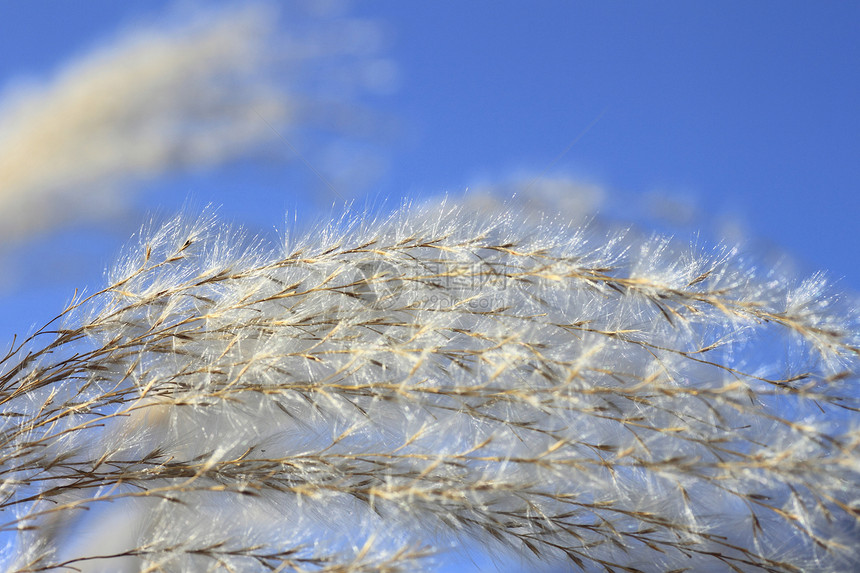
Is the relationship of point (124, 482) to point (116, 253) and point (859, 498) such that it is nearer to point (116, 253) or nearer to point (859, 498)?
point (116, 253)

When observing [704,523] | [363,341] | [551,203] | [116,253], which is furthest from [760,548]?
[116,253]

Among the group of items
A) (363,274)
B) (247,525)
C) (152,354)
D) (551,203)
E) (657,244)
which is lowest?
(247,525)

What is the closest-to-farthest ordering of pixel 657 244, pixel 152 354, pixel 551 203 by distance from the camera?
pixel 152 354 < pixel 657 244 < pixel 551 203

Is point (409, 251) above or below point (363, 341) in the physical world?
above

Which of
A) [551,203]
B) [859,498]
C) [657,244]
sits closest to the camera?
[859,498]

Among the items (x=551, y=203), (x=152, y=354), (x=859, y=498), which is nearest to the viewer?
(x=859, y=498)

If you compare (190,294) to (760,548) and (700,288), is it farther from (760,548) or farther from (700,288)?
(760,548)

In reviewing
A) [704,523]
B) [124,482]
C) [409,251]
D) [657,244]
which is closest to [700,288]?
[657,244]

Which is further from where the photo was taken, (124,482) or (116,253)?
(116,253)

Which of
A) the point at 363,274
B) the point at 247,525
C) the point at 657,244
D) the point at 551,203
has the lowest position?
the point at 247,525
